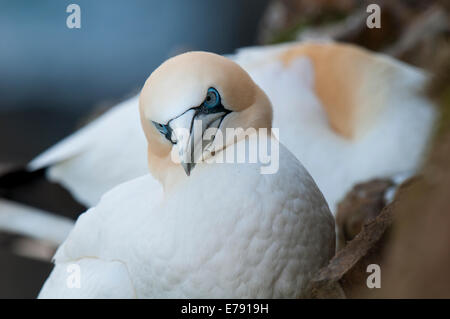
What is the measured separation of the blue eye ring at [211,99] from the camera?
1.47m

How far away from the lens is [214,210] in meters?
1.54

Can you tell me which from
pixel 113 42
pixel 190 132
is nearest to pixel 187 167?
pixel 190 132

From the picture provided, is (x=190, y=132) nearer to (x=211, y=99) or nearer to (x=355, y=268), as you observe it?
(x=211, y=99)

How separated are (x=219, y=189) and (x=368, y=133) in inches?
57.6

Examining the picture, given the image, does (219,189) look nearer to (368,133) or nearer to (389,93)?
(368,133)

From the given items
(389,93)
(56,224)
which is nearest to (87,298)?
(56,224)

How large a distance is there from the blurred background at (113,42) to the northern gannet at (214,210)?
0.84 m

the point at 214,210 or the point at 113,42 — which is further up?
the point at 113,42

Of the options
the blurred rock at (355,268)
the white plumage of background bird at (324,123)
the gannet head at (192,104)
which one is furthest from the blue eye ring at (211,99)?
the white plumage of background bird at (324,123)

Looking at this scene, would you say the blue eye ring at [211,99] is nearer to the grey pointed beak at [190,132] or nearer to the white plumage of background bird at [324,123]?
the grey pointed beak at [190,132]

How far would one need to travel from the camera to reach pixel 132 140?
2566mm

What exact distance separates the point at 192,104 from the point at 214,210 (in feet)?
0.87

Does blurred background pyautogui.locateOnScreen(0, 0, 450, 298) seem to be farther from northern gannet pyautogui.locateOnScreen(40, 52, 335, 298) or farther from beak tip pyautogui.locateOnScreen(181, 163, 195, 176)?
beak tip pyautogui.locateOnScreen(181, 163, 195, 176)

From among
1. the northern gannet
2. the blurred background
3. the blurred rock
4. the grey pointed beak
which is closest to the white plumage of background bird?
the blurred background
